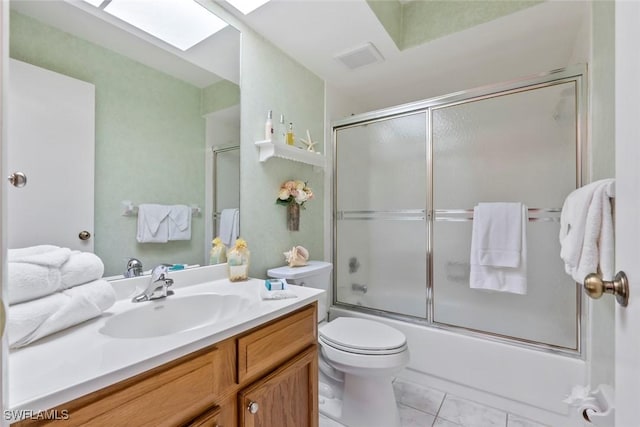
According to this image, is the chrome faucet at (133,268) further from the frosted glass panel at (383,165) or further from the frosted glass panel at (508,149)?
the frosted glass panel at (508,149)

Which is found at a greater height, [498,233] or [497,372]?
[498,233]

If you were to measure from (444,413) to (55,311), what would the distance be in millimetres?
1843

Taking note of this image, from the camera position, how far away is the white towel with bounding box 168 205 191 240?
4.07 feet

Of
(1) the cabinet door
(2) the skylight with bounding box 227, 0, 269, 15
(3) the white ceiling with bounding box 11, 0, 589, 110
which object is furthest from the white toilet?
(2) the skylight with bounding box 227, 0, 269, 15

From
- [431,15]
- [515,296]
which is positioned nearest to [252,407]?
[515,296]

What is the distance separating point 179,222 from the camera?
127cm

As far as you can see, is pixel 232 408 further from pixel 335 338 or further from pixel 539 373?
pixel 539 373

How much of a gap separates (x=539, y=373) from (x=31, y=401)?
2.06 meters

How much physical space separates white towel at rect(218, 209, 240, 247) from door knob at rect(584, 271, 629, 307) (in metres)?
1.36

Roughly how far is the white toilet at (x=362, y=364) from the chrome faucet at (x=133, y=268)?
2.20ft

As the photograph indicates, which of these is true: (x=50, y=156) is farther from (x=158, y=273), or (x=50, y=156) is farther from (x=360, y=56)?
(x=360, y=56)

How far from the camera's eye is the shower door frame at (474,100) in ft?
4.89
